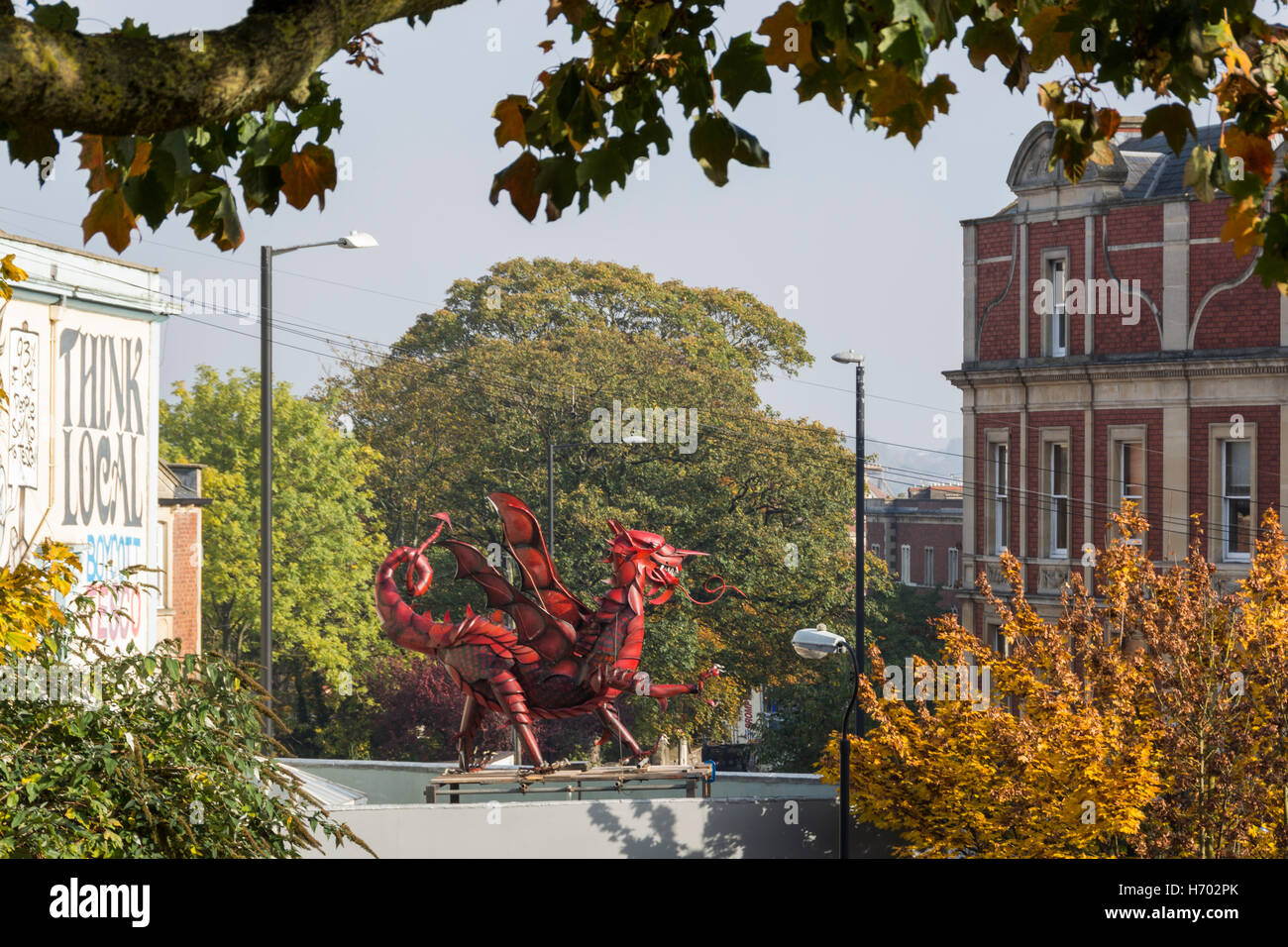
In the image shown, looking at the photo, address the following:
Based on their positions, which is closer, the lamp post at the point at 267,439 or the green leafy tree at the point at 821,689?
the lamp post at the point at 267,439

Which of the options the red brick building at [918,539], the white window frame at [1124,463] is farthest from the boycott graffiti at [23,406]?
the red brick building at [918,539]

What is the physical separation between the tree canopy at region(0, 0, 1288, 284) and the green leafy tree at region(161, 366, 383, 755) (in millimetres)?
46396

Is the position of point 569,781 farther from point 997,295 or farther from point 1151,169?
point 1151,169

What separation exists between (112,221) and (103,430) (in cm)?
2287

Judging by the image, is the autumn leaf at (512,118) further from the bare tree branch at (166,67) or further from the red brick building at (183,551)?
the red brick building at (183,551)

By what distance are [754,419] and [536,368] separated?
6.76 m

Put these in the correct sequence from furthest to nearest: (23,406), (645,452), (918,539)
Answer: (918,539), (645,452), (23,406)

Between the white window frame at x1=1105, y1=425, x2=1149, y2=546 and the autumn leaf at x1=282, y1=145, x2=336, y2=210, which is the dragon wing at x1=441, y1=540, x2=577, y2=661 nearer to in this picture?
the white window frame at x1=1105, y1=425, x2=1149, y2=546

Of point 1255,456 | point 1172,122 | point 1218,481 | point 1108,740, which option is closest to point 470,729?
point 1108,740

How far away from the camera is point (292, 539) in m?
53.1

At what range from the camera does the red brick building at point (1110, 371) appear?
111ft

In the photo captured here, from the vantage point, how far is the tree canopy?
468 cm

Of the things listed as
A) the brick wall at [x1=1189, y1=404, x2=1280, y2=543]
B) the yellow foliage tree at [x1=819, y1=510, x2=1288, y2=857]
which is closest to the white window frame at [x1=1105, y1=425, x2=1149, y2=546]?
the brick wall at [x1=1189, y1=404, x2=1280, y2=543]

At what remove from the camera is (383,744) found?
5244cm
